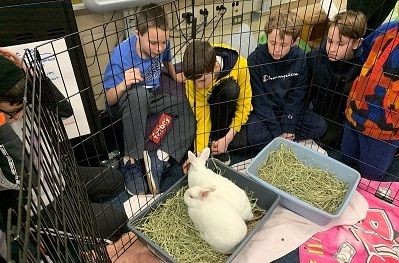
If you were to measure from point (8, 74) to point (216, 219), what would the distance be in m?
0.86

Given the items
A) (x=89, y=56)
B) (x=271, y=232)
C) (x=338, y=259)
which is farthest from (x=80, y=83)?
(x=338, y=259)

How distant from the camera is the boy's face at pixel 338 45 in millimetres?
1655

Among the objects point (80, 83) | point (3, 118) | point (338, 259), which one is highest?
point (3, 118)

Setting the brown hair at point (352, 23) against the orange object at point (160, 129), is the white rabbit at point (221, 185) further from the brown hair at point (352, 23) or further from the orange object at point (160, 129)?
the brown hair at point (352, 23)

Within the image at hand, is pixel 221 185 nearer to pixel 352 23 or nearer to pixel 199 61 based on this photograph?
pixel 199 61

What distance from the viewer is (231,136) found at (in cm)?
183

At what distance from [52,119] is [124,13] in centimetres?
106

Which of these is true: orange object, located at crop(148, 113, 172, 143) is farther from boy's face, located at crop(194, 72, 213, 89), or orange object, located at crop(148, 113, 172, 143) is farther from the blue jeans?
the blue jeans

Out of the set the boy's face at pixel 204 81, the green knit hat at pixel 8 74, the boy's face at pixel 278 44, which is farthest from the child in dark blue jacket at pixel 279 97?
the green knit hat at pixel 8 74

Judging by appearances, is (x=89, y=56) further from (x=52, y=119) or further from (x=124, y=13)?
(x=52, y=119)

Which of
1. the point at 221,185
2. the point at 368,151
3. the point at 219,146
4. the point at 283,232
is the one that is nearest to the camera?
the point at 221,185

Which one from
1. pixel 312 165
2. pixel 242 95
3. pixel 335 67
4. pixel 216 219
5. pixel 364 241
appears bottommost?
pixel 364 241

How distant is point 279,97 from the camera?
1858 millimetres

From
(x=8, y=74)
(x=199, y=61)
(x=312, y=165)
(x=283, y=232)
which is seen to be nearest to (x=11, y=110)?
(x=8, y=74)
